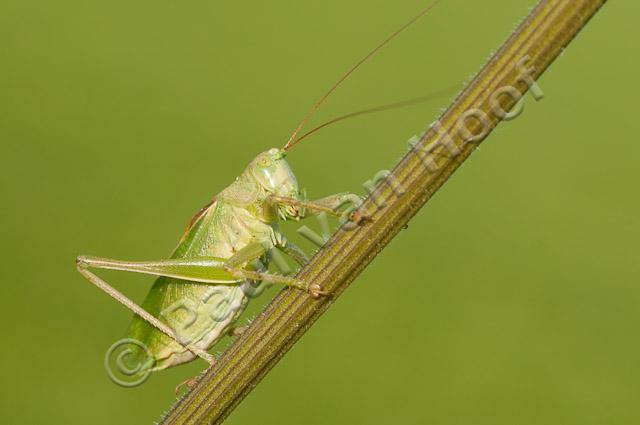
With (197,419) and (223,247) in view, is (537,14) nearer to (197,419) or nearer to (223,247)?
(197,419)

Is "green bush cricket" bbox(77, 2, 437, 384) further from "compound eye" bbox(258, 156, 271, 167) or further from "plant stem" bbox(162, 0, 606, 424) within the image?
"plant stem" bbox(162, 0, 606, 424)

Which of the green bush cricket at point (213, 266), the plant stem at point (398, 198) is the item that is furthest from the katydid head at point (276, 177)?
the plant stem at point (398, 198)

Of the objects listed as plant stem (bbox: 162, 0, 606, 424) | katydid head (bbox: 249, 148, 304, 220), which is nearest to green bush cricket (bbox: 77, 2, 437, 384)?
katydid head (bbox: 249, 148, 304, 220)

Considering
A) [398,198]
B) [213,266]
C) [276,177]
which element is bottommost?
[213,266]

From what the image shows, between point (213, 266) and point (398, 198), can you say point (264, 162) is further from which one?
point (398, 198)

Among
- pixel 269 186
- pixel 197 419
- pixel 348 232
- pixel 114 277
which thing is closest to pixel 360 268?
pixel 348 232

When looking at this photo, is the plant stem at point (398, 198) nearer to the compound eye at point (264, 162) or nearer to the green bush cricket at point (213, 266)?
the green bush cricket at point (213, 266)

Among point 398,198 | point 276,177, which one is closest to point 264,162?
point 276,177
